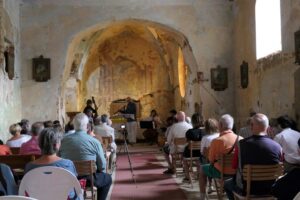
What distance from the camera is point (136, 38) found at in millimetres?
22203

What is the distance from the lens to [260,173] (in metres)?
5.12

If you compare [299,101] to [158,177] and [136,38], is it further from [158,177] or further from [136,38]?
[136,38]

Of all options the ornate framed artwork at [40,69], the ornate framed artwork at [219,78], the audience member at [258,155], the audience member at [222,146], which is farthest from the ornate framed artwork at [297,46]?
the ornate framed artwork at [40,69]

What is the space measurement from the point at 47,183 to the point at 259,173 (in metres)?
2.40

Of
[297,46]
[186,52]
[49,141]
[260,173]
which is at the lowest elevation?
[260,173]

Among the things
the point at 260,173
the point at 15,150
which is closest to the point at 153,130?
the point at 15,150

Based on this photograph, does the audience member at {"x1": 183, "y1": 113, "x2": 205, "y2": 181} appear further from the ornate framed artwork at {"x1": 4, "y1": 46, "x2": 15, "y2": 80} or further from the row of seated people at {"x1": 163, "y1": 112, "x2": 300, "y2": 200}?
the ornate framed artwork at {"x1": 4, "y1": 46, "x2": 15, "y2": 80}

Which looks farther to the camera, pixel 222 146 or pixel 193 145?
pixel 193 145

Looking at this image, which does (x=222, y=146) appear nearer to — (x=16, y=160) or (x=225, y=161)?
(x=225, y=161)

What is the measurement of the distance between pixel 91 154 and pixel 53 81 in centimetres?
872

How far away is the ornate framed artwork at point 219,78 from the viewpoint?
14.6 meters

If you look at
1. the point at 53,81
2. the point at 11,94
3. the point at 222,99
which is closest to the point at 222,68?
the point at 222,99

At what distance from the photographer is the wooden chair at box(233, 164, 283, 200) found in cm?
508

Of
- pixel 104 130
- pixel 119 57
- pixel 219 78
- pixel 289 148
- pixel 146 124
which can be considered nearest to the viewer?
pixel 289 148
